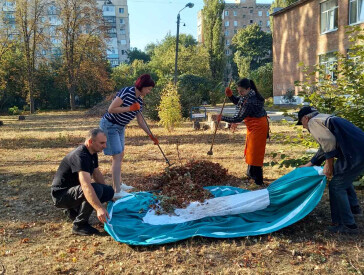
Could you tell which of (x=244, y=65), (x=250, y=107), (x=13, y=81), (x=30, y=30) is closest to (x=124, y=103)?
(x=250, y=107)

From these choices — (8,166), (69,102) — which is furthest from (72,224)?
(69,102)

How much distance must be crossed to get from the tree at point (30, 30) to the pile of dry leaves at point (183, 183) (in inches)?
1087

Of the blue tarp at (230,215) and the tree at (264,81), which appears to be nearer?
the blue tarp at (230,215)

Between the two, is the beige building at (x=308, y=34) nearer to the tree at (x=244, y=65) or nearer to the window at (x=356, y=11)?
the window at (x=356, y=11)

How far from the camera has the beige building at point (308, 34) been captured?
18016 mm

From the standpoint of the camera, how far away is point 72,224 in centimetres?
388

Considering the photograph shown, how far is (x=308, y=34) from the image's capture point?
71.4ft

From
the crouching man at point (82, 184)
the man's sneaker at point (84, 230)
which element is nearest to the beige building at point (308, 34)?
the crouching man at point (82, 184)

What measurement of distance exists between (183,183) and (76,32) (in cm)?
2979

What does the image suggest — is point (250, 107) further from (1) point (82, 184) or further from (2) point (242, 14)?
(2) point (242, 14)

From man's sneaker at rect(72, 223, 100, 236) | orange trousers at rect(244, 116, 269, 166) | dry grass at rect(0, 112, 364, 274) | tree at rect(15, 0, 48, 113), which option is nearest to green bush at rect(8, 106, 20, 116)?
tree at rect(15, 0, 48, 113)

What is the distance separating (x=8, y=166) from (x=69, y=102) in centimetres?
2881

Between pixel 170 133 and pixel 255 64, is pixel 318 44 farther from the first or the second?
pixel 255 64

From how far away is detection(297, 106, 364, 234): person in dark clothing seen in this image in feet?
10.5
